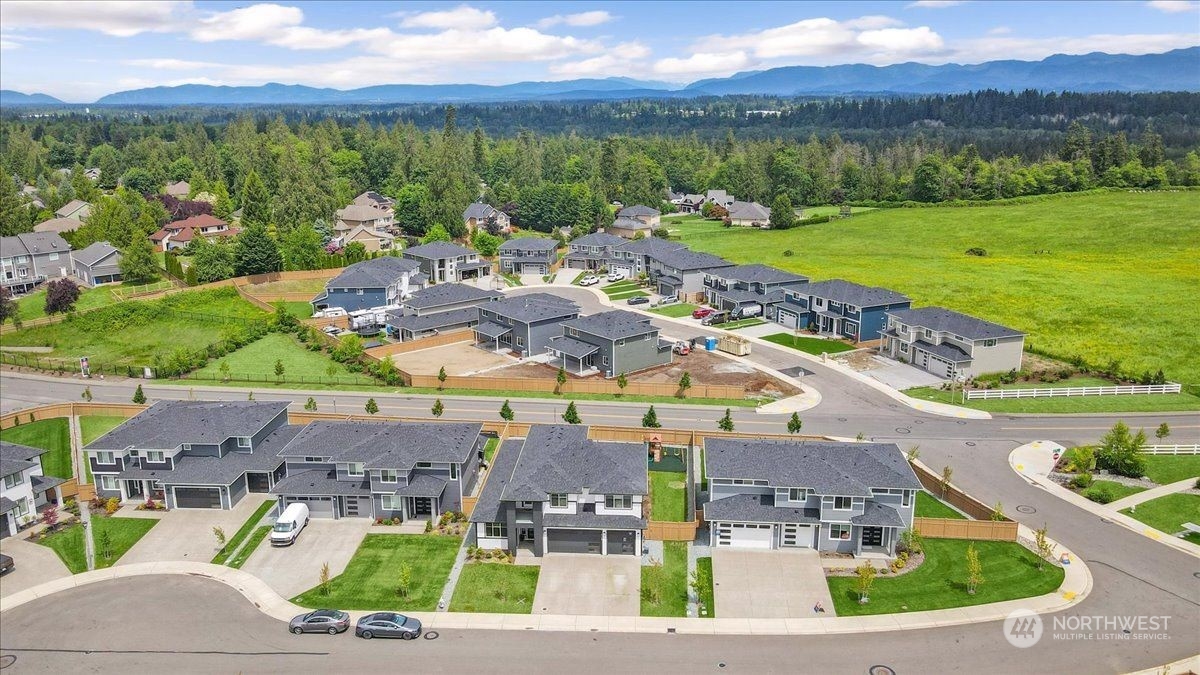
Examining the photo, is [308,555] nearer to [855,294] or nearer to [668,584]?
[668,584]

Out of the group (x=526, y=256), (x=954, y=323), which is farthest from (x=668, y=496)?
(x=526, y=256)

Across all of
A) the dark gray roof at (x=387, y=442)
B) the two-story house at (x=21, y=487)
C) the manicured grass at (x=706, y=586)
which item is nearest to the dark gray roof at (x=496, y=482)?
the dark gray roof at (x=387, y=442)

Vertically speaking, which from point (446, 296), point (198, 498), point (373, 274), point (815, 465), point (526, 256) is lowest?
point (198, 498)

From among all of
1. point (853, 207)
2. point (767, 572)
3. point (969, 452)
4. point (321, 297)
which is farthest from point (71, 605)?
point (853, 207)

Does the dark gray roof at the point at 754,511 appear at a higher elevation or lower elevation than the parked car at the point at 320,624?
higher

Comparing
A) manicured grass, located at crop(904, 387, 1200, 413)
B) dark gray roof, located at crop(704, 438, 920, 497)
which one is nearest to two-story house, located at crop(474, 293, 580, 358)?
dark gray roof, located at crop(704, 438, 920, 497)

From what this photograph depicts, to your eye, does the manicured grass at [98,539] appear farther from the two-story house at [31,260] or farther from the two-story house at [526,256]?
the two-story house at [526,256]
